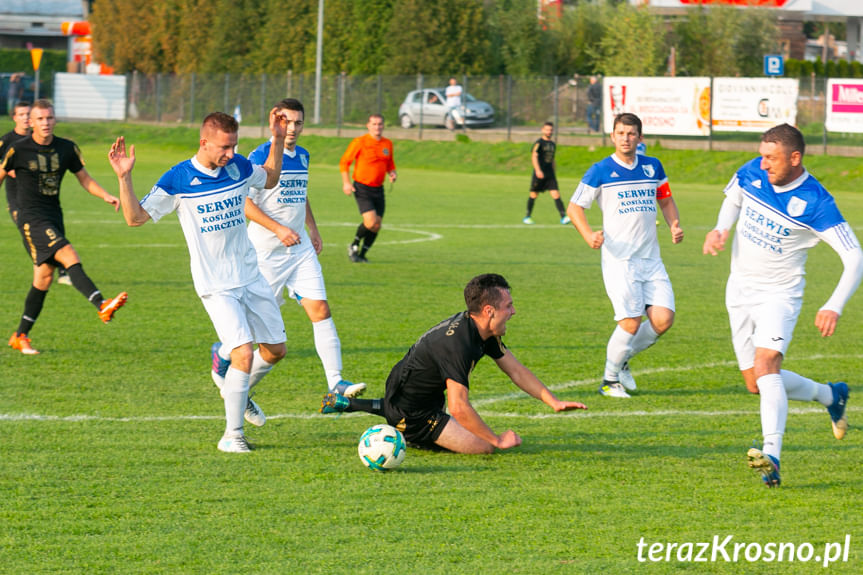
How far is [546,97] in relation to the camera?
41.8 meters

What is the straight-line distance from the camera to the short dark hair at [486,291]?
21.4ft

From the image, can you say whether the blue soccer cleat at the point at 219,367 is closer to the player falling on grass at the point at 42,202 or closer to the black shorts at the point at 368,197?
the player falling on grass at the point at 42,202

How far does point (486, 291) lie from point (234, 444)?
1.81m

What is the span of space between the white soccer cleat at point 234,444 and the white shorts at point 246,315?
554 millimetres

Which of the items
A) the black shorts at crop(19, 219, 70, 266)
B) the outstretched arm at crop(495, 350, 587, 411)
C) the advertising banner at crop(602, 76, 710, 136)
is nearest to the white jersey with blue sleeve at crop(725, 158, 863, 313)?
the outstretched arm at crop(495, 350, 587, 411)

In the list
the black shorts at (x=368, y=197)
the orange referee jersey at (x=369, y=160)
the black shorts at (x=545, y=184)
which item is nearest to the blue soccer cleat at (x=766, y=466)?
the black shorts at (x=368, y=197)

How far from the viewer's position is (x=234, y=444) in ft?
22.6

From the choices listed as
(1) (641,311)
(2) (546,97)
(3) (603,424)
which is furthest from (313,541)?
(2) (546,97)

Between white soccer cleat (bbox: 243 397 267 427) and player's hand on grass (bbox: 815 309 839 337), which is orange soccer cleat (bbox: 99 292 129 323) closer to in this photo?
white soccer cleat (bbox: 243 397 267 427)

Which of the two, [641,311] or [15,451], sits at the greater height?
[641,311]

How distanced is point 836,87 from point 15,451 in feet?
102

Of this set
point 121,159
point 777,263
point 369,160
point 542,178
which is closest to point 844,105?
point 542,178

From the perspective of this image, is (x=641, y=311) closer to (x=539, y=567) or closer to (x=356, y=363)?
(x=356, y=363)

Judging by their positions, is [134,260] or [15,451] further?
[134,260]
